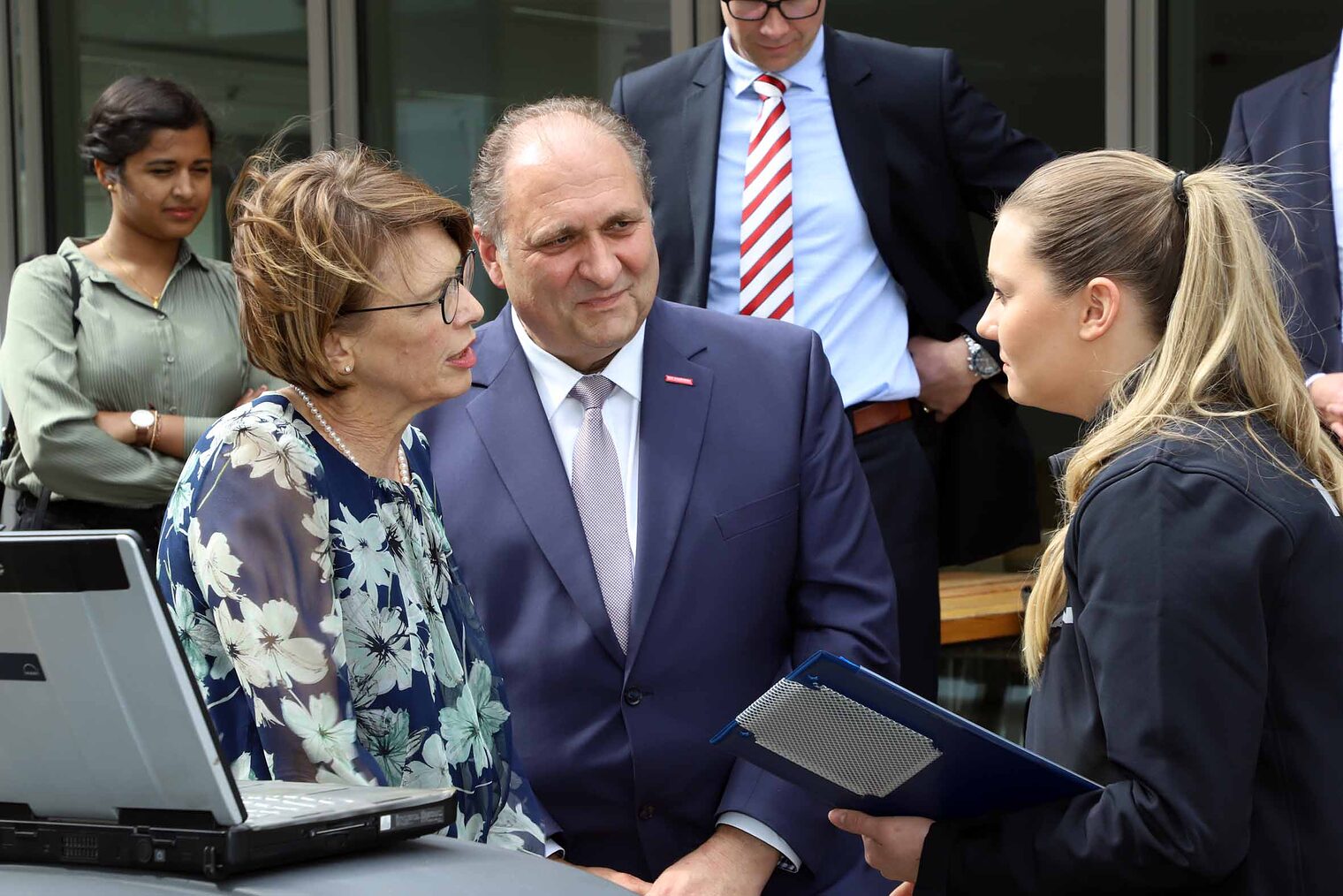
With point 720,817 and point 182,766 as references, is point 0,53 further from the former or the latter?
point 182,766

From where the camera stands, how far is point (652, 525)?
2350mm

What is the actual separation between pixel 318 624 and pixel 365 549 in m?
0.15

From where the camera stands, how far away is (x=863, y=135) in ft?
10.7

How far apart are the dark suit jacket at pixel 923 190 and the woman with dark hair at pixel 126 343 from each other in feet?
3.86

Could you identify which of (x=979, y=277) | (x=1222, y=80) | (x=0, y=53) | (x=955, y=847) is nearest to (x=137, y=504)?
(x=979, y=277)

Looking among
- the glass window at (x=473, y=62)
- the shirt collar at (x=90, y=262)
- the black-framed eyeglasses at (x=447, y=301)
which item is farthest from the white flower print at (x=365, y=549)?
the glass window at (x=473, y=62)

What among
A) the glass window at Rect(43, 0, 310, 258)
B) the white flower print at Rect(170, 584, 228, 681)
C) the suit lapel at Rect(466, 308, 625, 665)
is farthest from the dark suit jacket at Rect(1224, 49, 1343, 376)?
the glass window at Rect(43, 0, 310, 258)

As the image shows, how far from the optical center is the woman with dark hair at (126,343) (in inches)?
146

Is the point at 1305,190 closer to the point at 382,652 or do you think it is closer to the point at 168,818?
the point at 382,652

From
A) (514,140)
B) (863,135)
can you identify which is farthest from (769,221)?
(514,140)

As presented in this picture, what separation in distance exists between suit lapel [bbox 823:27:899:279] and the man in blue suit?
2.45 ft

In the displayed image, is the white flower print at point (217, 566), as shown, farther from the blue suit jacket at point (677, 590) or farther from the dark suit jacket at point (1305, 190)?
the dark suit jacket at point (1305, 190)

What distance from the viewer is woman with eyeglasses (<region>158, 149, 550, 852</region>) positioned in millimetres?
1747

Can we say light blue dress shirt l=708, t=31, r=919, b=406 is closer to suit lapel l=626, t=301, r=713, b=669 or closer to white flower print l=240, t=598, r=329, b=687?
suit lapel l=626, t=301, r=713, b=669
